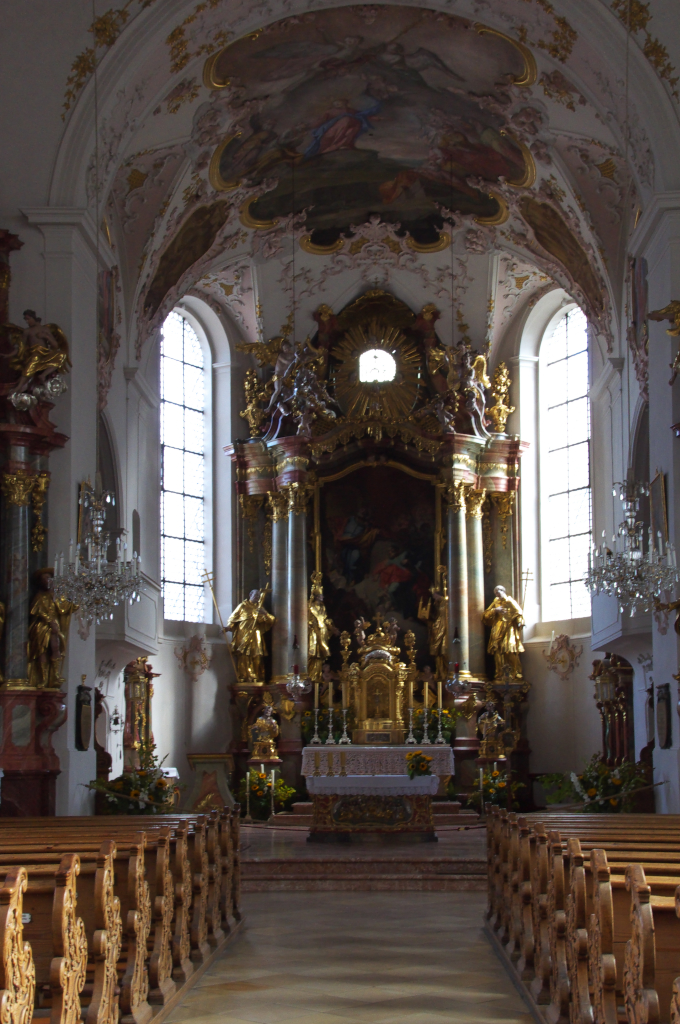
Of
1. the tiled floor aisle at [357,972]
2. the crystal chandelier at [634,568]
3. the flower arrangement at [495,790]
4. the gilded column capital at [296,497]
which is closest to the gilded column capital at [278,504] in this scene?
the gilded column capital at [296,497]

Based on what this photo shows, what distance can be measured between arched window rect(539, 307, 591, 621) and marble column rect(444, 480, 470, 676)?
6.31ft

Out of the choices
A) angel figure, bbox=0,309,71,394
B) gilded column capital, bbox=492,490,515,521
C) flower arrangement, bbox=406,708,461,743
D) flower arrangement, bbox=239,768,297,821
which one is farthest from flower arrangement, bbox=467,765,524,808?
angel figure, bbox=0,309,71,394

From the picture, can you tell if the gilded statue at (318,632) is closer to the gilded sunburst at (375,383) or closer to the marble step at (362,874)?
the gilded sunburst at (375,383)

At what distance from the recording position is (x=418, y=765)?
15.1 meters

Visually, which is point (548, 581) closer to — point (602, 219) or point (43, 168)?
point (602, 219)

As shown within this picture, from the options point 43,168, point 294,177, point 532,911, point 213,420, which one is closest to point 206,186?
point 294,177

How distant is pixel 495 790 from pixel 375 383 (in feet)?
24.7

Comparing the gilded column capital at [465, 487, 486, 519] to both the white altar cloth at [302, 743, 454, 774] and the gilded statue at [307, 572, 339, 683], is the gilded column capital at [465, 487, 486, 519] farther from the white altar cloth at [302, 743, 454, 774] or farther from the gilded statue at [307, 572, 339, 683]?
the white altar cloth at [302, 743, 454, 774]

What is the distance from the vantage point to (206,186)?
17578 millimetres

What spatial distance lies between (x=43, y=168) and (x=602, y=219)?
7361mm

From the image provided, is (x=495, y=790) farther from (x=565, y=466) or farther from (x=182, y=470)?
(x=182, y=470)

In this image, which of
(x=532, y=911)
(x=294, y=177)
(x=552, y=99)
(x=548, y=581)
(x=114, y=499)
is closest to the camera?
(x=532, y=911)

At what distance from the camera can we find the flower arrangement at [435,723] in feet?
68.7

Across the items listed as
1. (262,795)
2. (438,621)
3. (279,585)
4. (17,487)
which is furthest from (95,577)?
(438,621)
